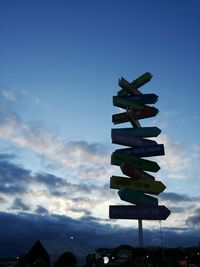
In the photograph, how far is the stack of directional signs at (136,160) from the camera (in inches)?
1185

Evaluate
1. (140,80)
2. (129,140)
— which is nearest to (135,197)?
(129,140)

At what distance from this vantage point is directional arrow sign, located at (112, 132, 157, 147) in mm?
32594

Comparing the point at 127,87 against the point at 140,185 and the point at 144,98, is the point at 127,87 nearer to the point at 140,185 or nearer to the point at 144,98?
the point at 144,98

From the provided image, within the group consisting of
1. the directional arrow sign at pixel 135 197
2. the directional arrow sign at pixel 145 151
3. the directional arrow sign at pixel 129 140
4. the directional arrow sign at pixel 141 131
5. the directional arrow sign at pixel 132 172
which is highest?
the directional arrow sign at pixel 141 131

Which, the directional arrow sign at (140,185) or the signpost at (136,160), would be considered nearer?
the signpost at (136,160)

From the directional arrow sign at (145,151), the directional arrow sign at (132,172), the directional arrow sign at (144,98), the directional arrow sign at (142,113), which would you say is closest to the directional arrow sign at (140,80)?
the directional arrow sign at (144,98)

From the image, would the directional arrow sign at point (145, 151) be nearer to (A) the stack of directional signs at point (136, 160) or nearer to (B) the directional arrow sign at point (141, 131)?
(A) the stack of directional signs at point (136, 160)

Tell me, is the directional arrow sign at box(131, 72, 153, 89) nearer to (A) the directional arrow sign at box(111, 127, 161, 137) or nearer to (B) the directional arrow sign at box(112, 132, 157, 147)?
(A) the directional arrow sign at box(111, 127, 161, 137)

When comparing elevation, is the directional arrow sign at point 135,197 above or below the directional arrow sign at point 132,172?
below

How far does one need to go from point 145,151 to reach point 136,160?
1100mm

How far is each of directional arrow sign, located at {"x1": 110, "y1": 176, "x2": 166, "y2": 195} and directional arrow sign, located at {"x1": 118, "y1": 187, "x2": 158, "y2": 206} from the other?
1.41 ft

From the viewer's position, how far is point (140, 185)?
1232 inches

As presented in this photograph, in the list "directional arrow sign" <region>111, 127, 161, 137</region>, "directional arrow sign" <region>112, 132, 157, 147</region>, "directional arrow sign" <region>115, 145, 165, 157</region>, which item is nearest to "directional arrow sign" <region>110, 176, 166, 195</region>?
"directional arrow sign" <region>115, 145, 165, 157</region>

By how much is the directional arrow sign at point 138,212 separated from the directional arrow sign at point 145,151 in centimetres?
434
